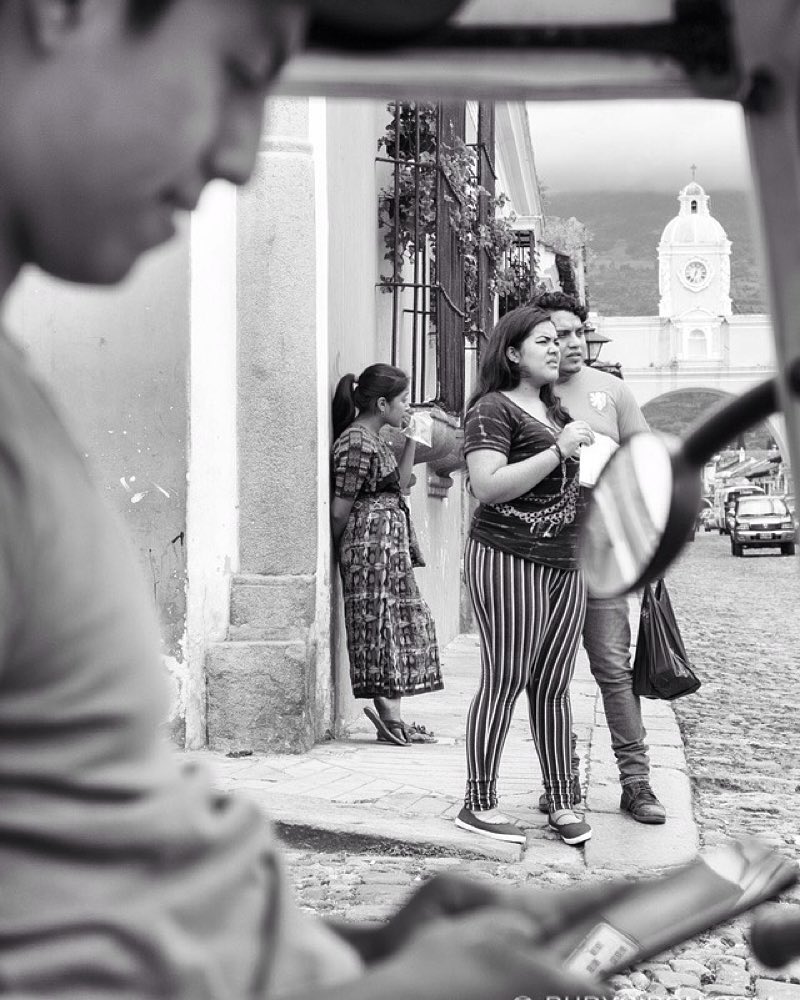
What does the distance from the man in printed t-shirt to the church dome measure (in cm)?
13180

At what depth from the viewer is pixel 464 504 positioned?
545 inches

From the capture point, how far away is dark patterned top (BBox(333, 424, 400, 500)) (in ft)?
22.0

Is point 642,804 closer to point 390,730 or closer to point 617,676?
point 617,676

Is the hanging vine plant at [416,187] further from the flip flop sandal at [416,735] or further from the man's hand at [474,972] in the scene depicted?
the man's hand at [474,972]

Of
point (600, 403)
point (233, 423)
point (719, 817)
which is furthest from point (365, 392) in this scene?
point (719, 817)

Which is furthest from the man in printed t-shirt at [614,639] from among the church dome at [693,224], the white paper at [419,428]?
the church dome at [693,224]

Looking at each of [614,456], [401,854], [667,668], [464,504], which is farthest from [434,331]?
[614,456]

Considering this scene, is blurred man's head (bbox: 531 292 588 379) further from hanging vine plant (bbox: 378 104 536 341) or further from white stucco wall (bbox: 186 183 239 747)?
hanging vine plant (bbox: 378 104 536 341)

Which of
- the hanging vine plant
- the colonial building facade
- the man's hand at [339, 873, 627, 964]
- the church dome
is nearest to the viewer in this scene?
the man's hand at [339, 873, 627, 964]

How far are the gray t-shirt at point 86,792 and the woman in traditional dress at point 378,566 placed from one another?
5794mm

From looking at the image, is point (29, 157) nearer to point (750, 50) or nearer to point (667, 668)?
point (750, 50)

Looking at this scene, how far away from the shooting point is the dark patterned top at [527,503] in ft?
16.0

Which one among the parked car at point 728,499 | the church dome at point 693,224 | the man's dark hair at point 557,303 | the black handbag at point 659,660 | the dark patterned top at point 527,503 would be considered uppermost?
the church dome at point 693,224

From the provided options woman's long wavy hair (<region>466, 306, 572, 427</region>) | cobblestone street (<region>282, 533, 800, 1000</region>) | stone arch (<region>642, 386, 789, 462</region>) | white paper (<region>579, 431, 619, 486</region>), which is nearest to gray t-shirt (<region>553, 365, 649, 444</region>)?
woman's long wavy hair (<region>466, 306, 572, 427</region>)
